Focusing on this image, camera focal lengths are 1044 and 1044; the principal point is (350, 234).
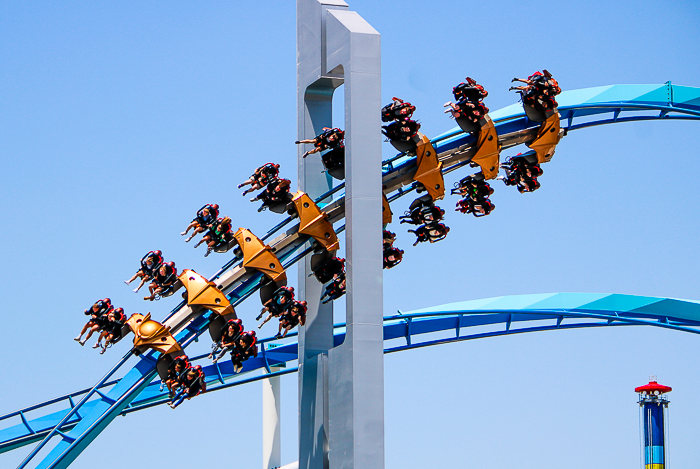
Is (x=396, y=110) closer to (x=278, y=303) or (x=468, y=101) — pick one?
(x=468, y=101)

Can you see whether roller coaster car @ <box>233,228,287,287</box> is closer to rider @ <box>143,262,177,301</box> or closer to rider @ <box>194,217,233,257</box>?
rider @ <box>194,217,233,257</box>

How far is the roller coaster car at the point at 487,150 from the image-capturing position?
14.4 m

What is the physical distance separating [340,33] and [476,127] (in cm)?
266

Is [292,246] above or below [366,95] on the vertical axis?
below

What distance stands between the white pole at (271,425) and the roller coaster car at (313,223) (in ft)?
34.1

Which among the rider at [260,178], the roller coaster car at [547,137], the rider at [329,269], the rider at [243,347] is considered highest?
the roller coaster car at [547,137]

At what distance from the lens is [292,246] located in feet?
45.9

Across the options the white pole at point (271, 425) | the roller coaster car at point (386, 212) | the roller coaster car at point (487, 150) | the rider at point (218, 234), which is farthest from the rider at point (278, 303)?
the white pole at point (271, 425)

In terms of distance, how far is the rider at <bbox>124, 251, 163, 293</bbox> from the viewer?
13648 mm

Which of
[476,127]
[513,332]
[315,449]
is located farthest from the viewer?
[513,332]

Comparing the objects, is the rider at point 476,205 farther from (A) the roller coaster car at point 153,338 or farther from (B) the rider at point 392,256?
(A) the roller coaster car at point 153,338

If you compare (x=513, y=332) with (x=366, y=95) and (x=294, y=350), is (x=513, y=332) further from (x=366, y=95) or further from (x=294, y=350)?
(x=366, y=95)

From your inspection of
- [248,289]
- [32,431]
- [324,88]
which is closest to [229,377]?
[32,431]

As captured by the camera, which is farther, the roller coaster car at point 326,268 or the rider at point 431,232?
the rider at point 431,232
